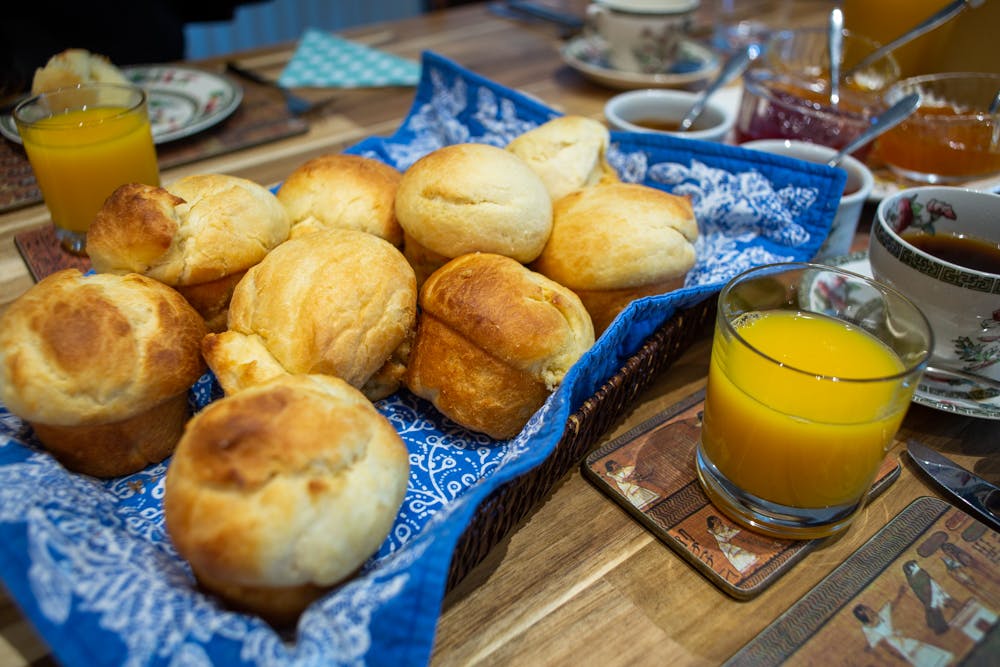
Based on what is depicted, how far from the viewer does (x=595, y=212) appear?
4.02 ft

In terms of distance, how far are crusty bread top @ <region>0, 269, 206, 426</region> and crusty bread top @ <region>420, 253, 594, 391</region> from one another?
1.32 ft

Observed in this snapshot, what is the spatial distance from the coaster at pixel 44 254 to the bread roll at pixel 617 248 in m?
0.99

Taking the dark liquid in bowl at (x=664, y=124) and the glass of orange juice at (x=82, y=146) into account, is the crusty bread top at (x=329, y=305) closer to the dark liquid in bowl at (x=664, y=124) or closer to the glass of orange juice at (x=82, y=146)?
Answer: the glass of orange juice at (x=82, y=146)

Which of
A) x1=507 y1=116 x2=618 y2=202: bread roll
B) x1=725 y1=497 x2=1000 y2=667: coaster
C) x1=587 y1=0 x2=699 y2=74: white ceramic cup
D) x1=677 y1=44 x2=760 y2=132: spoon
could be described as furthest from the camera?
x1=587 y1=0 x2=699 y2=74: white ceramic cup

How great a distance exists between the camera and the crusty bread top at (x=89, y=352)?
89cm

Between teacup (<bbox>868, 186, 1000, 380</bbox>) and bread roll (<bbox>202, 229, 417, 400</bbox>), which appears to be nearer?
bread roll (<bbox>202, 229, 417, 400</bbox>)

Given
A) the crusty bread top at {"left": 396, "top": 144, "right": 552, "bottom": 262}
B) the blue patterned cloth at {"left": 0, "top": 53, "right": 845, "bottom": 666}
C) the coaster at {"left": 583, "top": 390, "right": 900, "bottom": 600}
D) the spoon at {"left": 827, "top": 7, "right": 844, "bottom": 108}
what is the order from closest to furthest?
the blue patterned cloth at {"left": 0, "top": 53, "right": 845, "bottom": 666}
the coaster at {"left": 583, "top": 390, "right": 900, "bottom": 600}
the crusty bread top at {"left": 396, "top": 144, "right": 552, "bottom": 262}
the spoon at {"left": 827, "top": 7, "right": 844, "bottom": 108}

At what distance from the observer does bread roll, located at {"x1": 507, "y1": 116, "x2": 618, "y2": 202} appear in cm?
138

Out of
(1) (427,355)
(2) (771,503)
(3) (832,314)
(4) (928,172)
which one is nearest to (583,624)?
(2) (771,503)

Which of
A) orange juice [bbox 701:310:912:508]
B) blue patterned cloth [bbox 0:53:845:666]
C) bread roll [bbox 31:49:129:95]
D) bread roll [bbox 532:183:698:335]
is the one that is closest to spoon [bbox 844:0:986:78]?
blue patterned cloth [bbox 0:53:845:666]

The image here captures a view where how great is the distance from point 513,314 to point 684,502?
380 mm

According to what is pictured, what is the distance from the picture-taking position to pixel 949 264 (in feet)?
3.58

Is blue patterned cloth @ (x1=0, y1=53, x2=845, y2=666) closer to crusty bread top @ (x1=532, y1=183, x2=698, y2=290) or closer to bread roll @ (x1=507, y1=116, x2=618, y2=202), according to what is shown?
crusty bread top @ (x1=532, y1=183, x2=698, y2=290)

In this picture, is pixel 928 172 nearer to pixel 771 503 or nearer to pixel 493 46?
pixel 771 503
